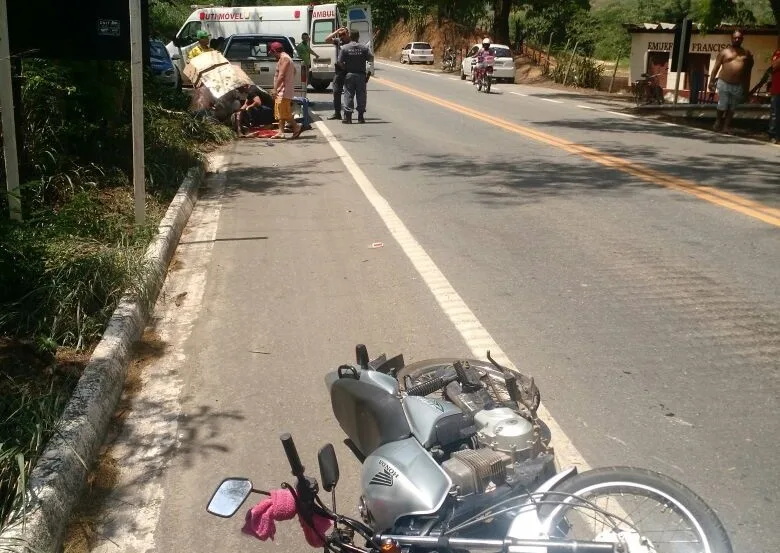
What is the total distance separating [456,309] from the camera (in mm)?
6383

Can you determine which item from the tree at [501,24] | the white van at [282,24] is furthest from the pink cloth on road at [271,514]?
the tree at [501,24]

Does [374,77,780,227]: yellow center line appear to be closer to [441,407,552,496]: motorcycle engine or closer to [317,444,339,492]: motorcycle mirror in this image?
[441,407,552,496]: motorcycle engine

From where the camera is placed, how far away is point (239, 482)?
2883 millimetres

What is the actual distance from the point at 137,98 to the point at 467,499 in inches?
222

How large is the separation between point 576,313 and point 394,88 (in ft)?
82.7

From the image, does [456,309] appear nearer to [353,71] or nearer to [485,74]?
[353,71]

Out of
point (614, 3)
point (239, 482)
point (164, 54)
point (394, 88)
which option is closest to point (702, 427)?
point (239, 482)

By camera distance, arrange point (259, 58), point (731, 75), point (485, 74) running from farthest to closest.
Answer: point (485, 74)
point (259, 58)
point (731, 75)

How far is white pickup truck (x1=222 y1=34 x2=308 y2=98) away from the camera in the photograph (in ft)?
59.3

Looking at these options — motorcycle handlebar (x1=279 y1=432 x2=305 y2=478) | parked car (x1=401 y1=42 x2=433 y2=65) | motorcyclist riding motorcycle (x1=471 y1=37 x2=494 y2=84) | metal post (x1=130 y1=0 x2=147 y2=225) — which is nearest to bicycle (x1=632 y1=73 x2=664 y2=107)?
motorcyclist riding motorcycle (x1=471 y1=37 x2=494 y2=84)

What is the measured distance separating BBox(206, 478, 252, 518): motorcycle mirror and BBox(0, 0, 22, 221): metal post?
424 cm

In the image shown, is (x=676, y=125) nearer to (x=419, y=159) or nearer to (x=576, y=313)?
(x=419, y=159)

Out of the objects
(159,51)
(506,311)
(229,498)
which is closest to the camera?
(229,498)

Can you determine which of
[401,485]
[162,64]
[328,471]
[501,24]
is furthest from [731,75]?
[501,24]
